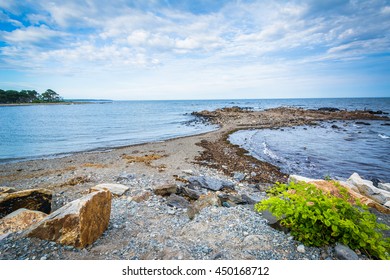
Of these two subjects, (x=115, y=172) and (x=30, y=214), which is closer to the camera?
(x=30, y=214)

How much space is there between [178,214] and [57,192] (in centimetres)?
578

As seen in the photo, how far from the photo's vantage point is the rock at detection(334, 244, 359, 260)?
3828 millimetres

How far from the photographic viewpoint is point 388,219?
295 inches

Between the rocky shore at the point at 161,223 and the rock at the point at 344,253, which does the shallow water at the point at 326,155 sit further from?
the rock at the point at 344,253

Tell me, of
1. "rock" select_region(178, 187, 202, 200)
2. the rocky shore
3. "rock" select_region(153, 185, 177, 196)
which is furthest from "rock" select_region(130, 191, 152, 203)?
"rock" select_region(178, 187, 202, 200)

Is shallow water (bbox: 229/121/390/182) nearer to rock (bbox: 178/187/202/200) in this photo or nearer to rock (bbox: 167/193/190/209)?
rock (bbox: 178/187/202/200)

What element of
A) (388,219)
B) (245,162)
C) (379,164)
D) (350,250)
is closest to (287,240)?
(350,250)

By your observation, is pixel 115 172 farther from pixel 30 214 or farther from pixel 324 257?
pixel 324 257

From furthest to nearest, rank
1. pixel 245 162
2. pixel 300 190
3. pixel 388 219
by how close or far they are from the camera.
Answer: pixel 245 162
pixel 388 219
pixel 300 190

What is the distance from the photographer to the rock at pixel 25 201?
6.13 m

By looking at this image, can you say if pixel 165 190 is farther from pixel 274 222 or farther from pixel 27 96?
pixel 27 96

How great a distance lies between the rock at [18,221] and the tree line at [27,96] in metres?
173

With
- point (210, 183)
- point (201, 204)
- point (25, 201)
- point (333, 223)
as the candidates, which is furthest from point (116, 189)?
point (333, 223)

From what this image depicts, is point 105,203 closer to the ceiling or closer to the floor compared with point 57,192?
closer to the ceiling
